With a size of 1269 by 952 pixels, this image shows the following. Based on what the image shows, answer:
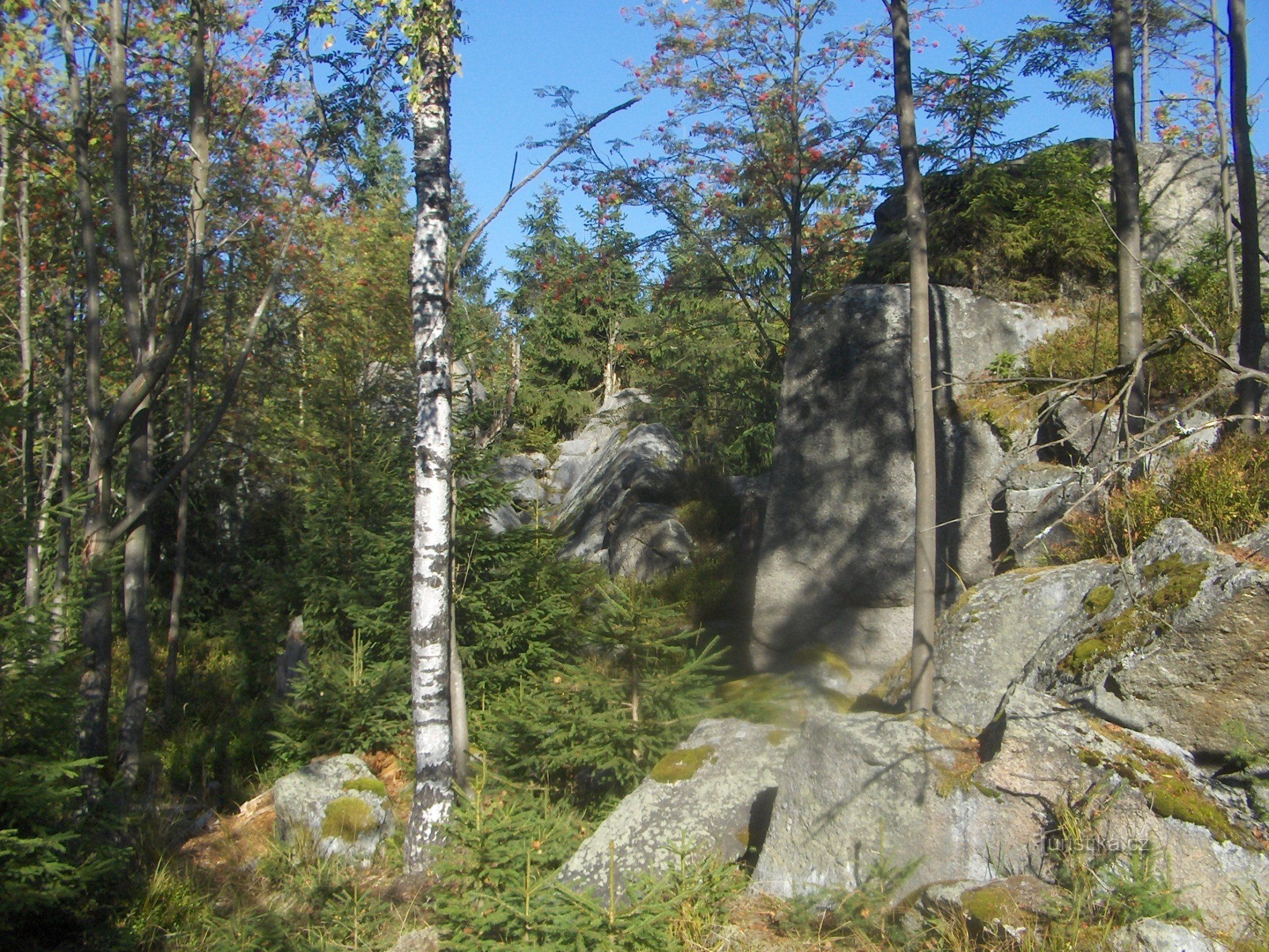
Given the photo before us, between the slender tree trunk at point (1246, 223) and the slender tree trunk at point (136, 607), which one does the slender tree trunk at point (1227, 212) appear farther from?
the slender tree trunk at point (136, 607)

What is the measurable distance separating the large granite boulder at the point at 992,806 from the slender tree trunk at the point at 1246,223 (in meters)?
4.76

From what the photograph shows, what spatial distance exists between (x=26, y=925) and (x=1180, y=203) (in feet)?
45.7

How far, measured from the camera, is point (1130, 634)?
5.92m

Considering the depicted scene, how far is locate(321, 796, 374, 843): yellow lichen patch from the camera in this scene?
7770 mm

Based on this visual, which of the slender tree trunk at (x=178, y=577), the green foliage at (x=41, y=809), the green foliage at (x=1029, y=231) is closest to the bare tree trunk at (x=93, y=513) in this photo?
the green foliage at (x=41, y=809)


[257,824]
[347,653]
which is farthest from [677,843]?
[347,653]

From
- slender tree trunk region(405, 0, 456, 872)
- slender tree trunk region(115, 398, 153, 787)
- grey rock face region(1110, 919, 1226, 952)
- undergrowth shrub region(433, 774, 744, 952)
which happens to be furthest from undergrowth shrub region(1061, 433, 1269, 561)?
slender tree trunk region(115, 398, 153, 787)

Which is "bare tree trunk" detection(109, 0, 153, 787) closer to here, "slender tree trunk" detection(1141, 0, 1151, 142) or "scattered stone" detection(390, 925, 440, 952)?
"scattered stone" detection(390, 925, 440, 952)

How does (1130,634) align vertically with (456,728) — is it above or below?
above

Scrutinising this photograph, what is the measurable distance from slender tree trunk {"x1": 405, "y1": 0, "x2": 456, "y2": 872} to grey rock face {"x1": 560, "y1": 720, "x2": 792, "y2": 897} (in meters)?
1.47

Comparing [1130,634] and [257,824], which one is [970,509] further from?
[257,824]

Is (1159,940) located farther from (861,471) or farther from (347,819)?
(861,471)

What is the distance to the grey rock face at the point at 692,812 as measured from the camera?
5.95 metres

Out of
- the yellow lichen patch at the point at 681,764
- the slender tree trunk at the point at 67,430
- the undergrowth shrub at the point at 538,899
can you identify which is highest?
A: the slender tree trunk at the point at 67,430
